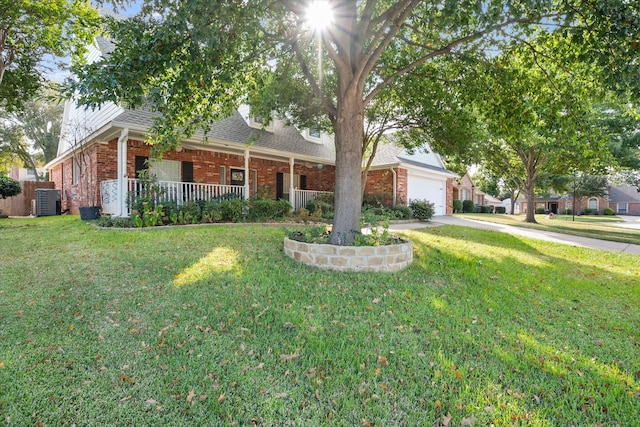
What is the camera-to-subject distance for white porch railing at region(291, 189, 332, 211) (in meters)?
13.3

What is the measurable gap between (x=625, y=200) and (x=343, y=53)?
207 feet

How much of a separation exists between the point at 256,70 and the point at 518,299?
7.08m

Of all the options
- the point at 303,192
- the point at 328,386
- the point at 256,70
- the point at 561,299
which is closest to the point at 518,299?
the point at 561,299

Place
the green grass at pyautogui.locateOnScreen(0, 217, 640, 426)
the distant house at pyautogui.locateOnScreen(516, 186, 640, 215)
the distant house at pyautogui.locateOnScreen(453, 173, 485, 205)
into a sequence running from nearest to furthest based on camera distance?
1. the green grass at pyautogui.locateOnScreen(0, 217, 640, 426)
2. the distant house at pyautogui.locateOnScreen(453, 173, 485, 205)
3. the distant house at pyautogui.locateOnScreen(516, 186, 640, 215)

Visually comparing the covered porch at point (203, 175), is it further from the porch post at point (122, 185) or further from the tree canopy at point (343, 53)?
the tree canopy at point (343, 53)

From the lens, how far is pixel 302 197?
1387 cm

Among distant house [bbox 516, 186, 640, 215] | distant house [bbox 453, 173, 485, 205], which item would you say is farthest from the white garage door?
distant house [bbox 516, 186, 640, 215]

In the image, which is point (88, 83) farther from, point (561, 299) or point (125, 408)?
point (561, 299)

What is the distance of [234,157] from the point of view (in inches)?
506

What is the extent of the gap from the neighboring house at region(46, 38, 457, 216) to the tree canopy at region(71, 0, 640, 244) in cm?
181

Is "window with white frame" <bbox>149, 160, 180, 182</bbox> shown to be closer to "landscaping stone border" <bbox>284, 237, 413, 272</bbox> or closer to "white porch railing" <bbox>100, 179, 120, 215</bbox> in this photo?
"white porch railing" <bbox>100, 179, 120, 215</bbox>

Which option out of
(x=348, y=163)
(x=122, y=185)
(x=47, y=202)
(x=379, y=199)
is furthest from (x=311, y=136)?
(x=47, y=202)

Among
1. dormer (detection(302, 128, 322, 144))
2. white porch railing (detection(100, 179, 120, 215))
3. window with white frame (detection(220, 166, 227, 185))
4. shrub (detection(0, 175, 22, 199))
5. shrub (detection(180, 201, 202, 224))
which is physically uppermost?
dormer (detection(302, 128, 322, 144))

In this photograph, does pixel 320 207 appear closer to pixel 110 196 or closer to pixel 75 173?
pixel 110 196
